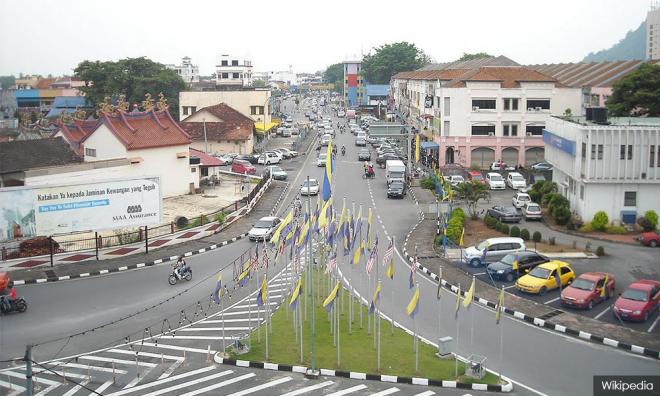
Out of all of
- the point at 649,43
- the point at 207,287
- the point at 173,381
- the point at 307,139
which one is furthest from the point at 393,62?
the point at 173,381

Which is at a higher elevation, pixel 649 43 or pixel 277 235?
pixel 649 43

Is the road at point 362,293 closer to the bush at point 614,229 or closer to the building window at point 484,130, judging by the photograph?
the bush at point 614,229

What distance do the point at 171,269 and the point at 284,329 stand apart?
36.0 ft

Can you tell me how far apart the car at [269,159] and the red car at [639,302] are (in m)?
49.4

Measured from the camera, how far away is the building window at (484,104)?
6644cm

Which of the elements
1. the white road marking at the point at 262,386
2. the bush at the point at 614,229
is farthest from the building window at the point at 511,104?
the white road marking at the point at 262,386

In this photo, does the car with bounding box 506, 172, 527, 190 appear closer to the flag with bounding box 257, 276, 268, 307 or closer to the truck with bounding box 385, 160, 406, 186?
the truck with bounding box 385, 160, 406, 186

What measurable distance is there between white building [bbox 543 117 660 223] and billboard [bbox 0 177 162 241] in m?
24.0

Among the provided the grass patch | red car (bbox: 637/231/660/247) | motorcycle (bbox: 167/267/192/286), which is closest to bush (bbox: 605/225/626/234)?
red car (bbox: 637/231/660/247)

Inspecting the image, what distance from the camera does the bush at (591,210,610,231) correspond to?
39656 mm

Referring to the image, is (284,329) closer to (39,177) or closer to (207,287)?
(207,287)

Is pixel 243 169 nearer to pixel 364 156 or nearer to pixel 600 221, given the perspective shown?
pixel 364 156

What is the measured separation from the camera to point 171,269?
110 ft

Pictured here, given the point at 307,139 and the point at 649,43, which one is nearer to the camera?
the point at 307,139
